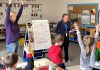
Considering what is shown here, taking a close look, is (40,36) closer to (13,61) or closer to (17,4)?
(13,61)

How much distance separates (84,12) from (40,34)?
11.3 ft

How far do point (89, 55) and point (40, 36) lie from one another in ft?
8.02

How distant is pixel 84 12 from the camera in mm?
8273

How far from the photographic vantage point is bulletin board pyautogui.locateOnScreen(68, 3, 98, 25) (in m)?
7.76

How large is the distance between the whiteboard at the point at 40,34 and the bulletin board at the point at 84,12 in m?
2.88

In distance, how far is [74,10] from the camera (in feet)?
29.0

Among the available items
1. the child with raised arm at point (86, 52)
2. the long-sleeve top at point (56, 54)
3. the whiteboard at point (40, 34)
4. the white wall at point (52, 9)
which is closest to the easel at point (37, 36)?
the whiteboard at point (40, 34)

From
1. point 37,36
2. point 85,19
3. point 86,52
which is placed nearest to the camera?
point 86,52

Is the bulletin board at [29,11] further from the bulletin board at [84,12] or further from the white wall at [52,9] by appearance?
the bulletin board at [84,12]

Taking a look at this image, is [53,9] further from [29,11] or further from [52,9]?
[29,11]

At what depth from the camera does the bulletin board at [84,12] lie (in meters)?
7.76

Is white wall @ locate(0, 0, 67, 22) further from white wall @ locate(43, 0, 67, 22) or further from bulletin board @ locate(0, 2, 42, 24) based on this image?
bulletin board @ locate(0, 2, 42, 24)

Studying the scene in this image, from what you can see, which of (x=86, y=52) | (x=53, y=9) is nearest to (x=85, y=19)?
(x=53, y=9)

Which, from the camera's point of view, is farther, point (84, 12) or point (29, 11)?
point (29, 11)
